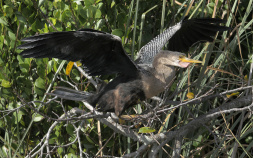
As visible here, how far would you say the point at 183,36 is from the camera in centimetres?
366

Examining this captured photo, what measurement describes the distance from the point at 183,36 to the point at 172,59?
67 centimetres

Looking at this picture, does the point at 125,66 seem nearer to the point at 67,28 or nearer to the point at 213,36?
the point at 67,28

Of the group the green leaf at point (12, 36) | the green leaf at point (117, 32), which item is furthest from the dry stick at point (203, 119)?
the green leaf at point (12, 36)

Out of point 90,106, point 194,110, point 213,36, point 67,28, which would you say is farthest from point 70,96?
point 213,36

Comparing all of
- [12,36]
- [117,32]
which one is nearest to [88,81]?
[117,32]

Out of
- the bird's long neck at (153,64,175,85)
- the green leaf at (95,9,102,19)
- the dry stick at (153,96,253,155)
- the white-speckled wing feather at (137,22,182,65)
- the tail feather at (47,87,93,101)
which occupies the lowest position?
the dry stick at (153,96,253,155)

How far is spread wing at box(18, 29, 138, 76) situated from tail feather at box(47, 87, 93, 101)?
0.16 meters

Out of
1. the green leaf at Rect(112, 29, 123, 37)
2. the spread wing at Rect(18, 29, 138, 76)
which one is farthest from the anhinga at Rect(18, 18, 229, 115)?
the green leaf at Rect(112, 29, 123, 37)

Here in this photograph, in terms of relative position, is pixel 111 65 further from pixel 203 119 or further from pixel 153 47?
pixel 203 119

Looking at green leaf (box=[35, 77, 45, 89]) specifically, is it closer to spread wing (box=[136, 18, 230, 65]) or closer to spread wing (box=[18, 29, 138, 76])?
spread wing (box=[18, 29, 138, 76])

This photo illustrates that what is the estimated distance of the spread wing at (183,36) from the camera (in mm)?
A: 3336

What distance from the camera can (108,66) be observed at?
10.1 feet

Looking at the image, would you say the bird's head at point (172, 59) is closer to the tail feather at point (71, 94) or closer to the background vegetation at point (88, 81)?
the background vegetation at point (88, 81)

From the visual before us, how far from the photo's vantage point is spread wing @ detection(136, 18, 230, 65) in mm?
3336
